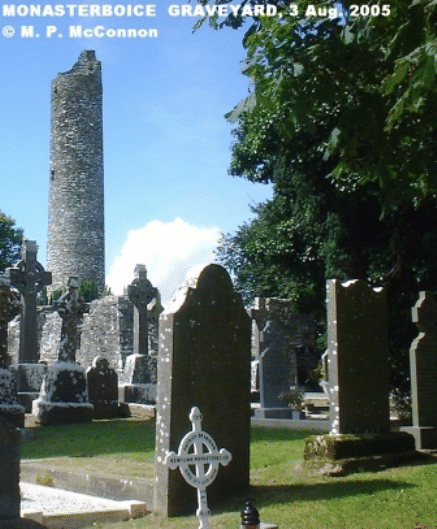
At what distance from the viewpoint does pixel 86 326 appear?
31.5 meters

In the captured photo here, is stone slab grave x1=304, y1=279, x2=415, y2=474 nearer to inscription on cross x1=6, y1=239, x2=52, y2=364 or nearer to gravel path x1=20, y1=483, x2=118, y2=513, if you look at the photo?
gravel path x1=20, y1=483, x2=118, y2=513

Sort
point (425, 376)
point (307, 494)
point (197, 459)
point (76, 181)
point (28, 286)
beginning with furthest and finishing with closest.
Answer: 1. point (76, 181)
2. point (28, 286)
3. point (425, 376)
4. point (307, 494)
5. point (197, 459)

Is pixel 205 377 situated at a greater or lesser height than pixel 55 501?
greater

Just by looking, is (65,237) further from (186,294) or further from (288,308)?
(186,294)

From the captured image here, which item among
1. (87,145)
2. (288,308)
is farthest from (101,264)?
(288,308)

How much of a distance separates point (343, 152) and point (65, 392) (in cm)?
906

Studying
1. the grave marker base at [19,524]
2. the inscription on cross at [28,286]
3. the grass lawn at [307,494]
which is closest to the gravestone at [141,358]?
the inscription on cross at [28,286]

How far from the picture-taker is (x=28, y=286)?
1791cm

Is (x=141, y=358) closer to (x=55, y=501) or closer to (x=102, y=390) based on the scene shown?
(x=102, y=390)

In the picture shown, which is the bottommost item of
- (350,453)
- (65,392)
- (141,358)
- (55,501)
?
(55,501)

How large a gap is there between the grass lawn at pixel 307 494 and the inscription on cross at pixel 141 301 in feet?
29.8

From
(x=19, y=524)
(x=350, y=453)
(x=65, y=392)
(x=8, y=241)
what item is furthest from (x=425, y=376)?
(x=8, y=241)

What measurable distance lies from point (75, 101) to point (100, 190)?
5.15 m

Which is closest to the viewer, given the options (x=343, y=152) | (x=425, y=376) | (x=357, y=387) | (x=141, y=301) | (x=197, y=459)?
(x=197, y=459)
